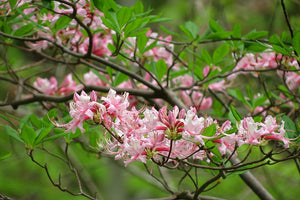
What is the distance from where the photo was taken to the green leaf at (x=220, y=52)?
65.1 inches

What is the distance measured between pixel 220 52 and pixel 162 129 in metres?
0.87

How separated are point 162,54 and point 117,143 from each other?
0.92 m

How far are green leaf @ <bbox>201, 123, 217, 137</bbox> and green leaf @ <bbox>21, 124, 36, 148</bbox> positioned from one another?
496mm

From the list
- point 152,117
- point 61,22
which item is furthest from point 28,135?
point 61,22

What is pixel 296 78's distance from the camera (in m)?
1.74

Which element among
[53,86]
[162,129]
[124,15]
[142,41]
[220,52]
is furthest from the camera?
[53,86]

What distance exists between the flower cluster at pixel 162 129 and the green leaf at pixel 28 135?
191mm

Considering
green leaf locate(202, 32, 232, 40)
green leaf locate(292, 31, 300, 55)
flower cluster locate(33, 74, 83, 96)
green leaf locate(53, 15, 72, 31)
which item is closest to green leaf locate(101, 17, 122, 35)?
green leaf locate(53, 15, 72, 31)

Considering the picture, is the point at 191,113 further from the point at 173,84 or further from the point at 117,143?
the point at 173,84

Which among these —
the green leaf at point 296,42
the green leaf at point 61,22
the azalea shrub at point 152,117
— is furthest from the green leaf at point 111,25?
the green leaf at point 296,42

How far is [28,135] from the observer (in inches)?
43.9

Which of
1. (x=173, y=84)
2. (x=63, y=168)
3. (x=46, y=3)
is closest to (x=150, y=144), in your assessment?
(x=46, y=3)

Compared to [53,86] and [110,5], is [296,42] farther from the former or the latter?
[53,86]

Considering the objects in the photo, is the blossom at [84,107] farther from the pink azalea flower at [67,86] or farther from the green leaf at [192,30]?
the pink azalea flower at [67,86]
